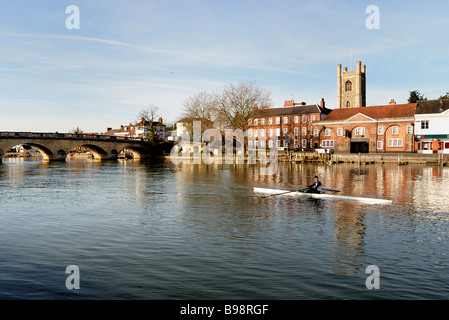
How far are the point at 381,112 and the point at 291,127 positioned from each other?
2625cm

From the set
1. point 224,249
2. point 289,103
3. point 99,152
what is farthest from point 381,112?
point 224,249

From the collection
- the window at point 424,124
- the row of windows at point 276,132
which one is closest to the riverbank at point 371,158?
the window at point 424,124

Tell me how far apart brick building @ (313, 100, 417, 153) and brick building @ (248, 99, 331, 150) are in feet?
25.6

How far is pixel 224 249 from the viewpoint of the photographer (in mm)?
13461

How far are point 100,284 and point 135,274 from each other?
3.47ft

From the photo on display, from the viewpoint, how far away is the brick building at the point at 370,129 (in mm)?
71500

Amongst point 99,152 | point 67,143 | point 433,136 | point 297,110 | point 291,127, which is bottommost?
point 99,152

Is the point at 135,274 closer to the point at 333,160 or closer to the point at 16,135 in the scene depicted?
the point at 333,160

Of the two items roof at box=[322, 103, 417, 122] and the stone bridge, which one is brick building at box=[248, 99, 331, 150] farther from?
the stone bridge

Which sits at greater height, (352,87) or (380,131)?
(352,87)

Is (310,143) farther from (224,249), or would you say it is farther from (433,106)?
(224,249)

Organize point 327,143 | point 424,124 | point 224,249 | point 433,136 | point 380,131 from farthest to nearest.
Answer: point 327,143, point 380,131, point 424,124, point 433,136, point 224,249

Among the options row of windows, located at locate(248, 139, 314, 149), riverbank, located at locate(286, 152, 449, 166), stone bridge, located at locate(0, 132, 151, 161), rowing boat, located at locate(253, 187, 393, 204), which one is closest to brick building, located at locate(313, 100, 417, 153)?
riverbank, located at locate(286, 152, 449, 166)

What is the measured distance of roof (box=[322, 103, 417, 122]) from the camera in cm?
7231
